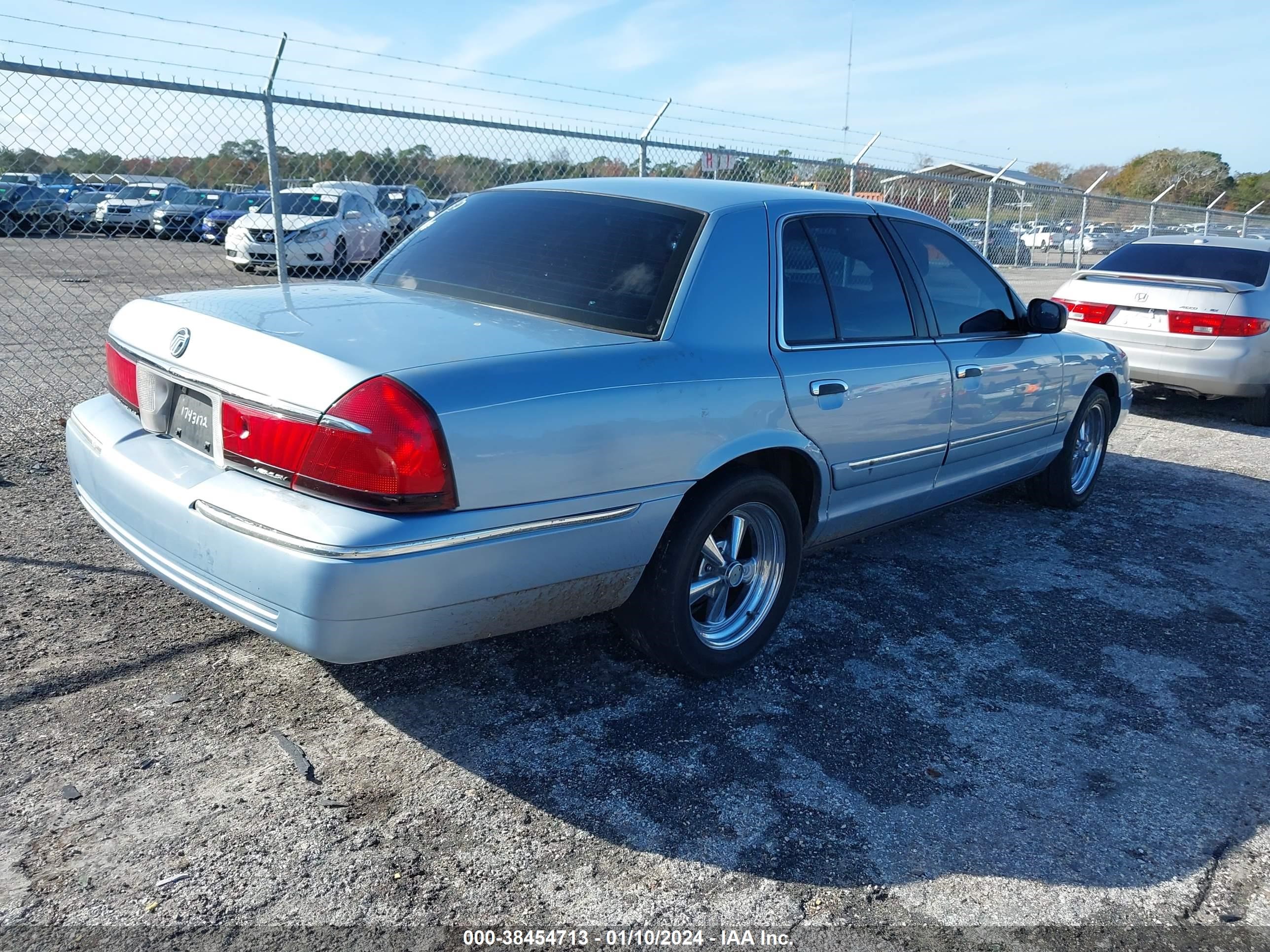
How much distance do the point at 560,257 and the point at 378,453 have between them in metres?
1.25

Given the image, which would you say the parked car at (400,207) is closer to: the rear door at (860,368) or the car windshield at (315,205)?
the car windshield at (315,205)

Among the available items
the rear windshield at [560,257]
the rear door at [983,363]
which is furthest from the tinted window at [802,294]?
the rear door at [983,363]

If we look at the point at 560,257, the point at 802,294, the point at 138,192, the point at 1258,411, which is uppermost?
the point at 138,192

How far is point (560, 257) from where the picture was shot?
3.40 meters

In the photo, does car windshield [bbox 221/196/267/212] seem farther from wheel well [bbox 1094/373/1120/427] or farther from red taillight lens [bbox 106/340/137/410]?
wheel well [bbox 1094/373/1120/427]

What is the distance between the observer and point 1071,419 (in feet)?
17.4

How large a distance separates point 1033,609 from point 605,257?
2275mm

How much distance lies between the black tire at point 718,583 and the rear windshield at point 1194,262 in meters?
6.43

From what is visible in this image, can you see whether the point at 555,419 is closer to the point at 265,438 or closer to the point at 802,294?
the point at 265,438

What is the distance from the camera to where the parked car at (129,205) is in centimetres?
824

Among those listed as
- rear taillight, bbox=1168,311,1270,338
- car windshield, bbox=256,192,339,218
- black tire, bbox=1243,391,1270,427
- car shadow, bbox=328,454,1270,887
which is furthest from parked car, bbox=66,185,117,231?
black tire, bbox=1243,391,1270,427

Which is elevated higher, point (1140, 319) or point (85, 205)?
point (85, 205)

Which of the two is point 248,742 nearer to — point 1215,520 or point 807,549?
point 807,549

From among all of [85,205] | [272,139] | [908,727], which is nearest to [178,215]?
[85,205]
